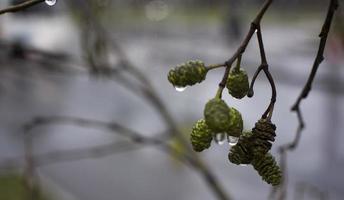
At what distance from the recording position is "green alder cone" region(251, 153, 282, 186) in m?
0.86

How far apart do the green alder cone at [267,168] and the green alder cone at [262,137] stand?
0.01 m

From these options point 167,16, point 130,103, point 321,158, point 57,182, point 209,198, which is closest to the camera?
point 209,198

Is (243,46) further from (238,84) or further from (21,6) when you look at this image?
(21,6)

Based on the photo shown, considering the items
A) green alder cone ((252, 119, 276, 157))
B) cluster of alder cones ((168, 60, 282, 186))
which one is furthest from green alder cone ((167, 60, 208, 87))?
green alder cone ((252, 119, 276, 157))

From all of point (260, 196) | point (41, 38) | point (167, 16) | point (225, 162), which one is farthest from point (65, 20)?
point (167, 16)

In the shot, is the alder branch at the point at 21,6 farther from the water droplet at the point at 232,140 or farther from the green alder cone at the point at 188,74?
the water droplet at the point at 232,140

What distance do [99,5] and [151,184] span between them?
650 cm

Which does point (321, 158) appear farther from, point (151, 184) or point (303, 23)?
point (303, 23)

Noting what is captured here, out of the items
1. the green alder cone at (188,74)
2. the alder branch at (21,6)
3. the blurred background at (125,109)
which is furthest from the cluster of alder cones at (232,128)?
the blurred background at (125,109)

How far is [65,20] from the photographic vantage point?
19.3 meters

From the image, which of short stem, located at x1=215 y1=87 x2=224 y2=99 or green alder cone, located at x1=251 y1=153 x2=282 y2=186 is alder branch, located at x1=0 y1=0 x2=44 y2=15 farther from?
green alder cone, located at x1=251 y1=153 x2=282 y2=186

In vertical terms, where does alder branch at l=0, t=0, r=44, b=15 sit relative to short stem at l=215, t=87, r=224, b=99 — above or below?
above

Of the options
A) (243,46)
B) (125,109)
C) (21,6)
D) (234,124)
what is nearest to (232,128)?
(234,124)

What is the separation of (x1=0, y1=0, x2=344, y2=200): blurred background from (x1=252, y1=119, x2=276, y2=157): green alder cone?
36.1 inches
